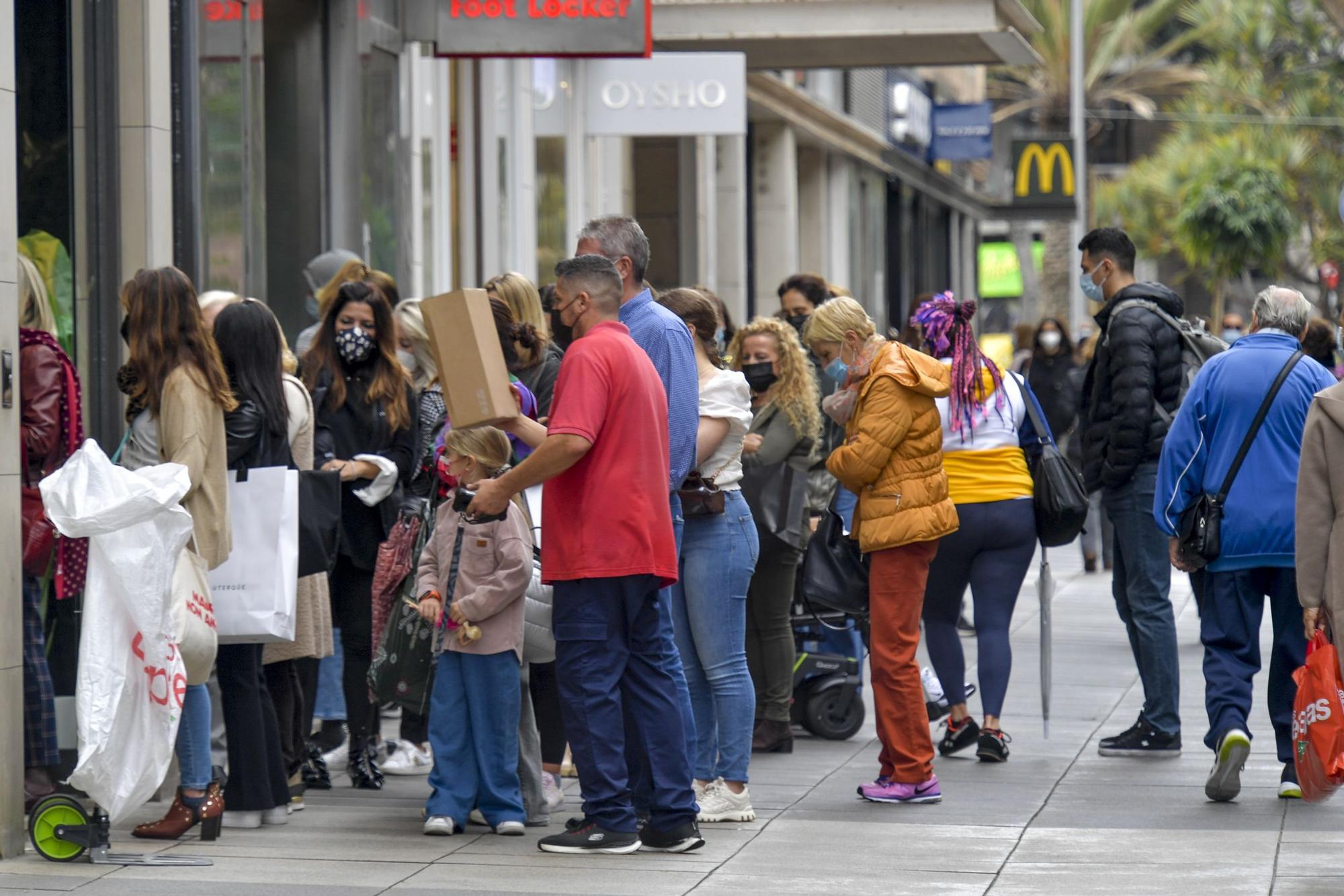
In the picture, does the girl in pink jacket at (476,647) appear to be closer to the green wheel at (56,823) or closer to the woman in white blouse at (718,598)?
the woman in white blouse at (718,598)

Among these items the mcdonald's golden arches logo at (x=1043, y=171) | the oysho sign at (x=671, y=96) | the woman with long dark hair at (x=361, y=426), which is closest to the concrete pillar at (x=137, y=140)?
the woman with long dark hair at (x=361, y=426)

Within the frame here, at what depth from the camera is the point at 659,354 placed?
6.80 metres

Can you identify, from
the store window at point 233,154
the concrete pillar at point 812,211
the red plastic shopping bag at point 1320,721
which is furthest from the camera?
the concrete pillar at point 812,211

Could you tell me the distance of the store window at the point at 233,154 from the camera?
10.6 meters

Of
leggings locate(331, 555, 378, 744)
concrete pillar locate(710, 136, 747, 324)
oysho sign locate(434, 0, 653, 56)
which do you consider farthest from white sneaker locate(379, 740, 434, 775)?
concrete pillar locate(710, 136, 747, 324)

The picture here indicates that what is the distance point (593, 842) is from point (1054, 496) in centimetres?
269

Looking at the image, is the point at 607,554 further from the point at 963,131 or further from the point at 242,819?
the point at 963,131

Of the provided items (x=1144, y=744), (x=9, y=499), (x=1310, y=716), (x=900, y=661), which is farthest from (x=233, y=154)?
(x=1310, y=716)

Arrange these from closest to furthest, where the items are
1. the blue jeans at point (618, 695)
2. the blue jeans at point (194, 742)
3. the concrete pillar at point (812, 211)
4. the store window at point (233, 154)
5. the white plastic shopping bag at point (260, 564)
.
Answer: the blue jeans at point (618, 695) < the blue jeans at point (194, 742) < the white plastic shopping bag at point (260, 564) < the store window at point (233, 154) < the concrete pillar at point (812, 211)

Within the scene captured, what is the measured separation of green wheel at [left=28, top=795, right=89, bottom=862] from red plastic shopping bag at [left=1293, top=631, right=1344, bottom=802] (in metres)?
3.66

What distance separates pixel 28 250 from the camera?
27.7 ft

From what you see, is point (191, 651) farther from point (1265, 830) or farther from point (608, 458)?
point (1265, 830)

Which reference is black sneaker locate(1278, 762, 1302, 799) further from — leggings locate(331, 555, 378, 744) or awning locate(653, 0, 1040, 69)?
awning locate(653, 0, 1040, 69)

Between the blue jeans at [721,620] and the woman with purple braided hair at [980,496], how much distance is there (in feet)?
4.46
